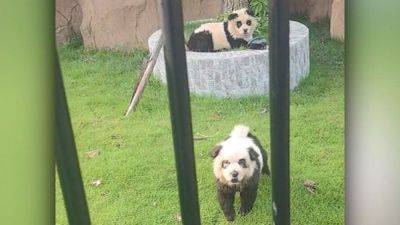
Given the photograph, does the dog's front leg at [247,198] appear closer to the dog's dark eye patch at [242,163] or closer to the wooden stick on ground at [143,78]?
the dog's dark eye patch at [242,163]

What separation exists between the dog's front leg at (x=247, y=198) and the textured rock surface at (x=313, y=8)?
14.0 inches

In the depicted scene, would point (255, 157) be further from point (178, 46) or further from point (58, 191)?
point (58, 191)

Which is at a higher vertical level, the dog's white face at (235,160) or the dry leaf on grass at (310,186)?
the dog's white face at (235,160)

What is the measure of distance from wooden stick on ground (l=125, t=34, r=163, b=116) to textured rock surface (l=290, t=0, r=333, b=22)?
27cm

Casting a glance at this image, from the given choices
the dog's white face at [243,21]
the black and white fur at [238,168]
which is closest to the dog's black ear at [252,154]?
the black and white fur at [238,168]

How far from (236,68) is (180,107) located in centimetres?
13

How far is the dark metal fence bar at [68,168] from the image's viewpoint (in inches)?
47.9

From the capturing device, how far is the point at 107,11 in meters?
1.22

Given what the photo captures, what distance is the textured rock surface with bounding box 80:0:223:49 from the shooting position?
1197mm

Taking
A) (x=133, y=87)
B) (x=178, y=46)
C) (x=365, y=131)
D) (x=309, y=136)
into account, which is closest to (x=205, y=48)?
(x=178, y=46)

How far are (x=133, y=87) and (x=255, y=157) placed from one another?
10.9 inches

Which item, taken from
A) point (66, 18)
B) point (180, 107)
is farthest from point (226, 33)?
point (66, 18)

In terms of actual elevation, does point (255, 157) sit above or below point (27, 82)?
below

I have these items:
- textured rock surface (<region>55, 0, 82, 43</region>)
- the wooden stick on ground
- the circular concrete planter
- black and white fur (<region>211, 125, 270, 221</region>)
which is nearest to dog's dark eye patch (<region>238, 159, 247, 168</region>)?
black and white fur (<region>211, 125, 270, 221</region>)
